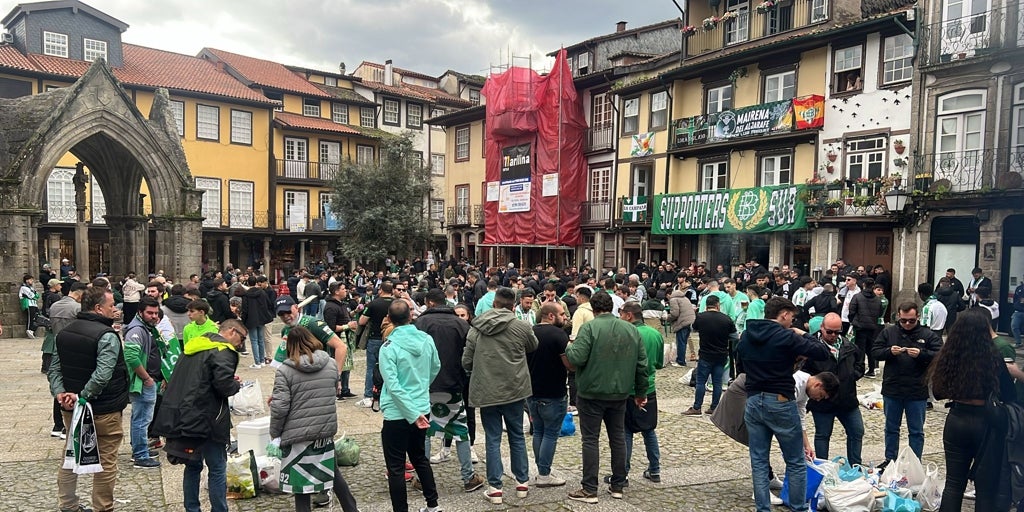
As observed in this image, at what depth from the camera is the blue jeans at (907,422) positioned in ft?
21.4

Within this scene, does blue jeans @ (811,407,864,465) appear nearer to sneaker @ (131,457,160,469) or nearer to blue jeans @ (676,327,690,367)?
sneaker @ (131,457,160,469)

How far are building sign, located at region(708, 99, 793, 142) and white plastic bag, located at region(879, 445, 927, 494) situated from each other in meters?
17.4

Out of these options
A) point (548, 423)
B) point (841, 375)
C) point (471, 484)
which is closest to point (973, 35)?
point (841, 375)

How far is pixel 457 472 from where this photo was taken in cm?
699

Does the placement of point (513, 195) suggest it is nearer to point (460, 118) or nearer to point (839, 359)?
point (460, 118)

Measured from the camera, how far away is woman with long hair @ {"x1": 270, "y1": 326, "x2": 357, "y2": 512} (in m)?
5.03

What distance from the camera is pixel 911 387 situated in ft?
21.1

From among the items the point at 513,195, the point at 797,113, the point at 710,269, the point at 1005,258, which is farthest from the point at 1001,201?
the point at 513,195

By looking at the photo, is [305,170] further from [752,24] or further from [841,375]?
[841,375]

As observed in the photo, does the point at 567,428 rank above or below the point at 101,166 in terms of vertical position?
below

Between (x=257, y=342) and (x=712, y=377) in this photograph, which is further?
(x=257, y=342)

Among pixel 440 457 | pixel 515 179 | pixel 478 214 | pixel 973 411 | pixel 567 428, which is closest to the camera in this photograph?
pixel 973 411

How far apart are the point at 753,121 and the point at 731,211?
10.1 feet

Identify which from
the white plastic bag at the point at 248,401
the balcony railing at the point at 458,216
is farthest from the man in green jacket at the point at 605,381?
the balcony railing at the point at 458,216
